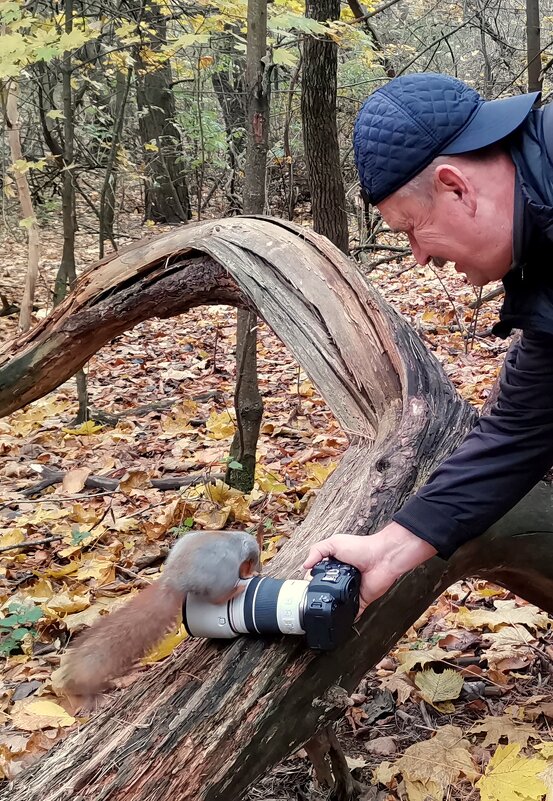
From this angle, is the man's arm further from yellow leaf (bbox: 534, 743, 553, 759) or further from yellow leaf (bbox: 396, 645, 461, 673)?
yellow leaf (bbox: 396, 645, 461, 673)

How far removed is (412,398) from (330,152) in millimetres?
3680

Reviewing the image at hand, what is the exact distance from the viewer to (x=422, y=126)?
1361 mm

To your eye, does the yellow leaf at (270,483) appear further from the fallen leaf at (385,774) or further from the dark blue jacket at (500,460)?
the dark blue jacket at (500,460)

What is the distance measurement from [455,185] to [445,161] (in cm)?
5

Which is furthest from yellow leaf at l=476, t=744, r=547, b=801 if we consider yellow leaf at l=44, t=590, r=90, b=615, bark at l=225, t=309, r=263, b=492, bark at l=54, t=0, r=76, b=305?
bark at l=54, t=0, r=76, b=305

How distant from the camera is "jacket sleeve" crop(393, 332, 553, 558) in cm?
159

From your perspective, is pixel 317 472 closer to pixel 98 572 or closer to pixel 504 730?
pixel 98 572

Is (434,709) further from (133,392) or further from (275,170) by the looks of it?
(275,170)

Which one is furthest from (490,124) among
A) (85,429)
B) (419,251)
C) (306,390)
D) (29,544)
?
(85,429)

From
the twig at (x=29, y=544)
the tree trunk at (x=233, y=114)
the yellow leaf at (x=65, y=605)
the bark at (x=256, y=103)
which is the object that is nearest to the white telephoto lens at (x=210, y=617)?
the yellow leaf at (x=65, y=605)

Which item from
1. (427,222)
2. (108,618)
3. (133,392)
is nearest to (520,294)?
(427,222)

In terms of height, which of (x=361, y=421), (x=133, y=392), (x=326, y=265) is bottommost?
(x=133, y=392)

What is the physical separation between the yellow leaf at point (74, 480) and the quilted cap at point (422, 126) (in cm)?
Result: 325

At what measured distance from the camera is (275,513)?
3742mm
